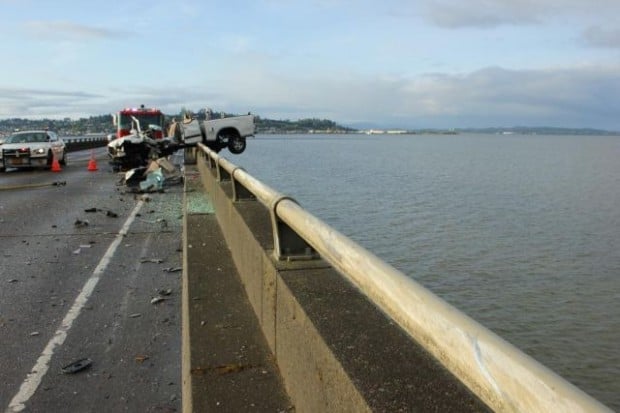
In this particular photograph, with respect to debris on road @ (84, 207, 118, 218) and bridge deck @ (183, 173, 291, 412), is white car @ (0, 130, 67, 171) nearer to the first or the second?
debris on road @ (84, 207, 118, 218)

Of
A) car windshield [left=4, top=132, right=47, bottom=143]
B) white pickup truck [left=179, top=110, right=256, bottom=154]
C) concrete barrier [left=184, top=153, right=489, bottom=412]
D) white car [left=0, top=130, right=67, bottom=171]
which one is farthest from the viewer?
car windshield [left=4, top=132, right=47, bottom=143]

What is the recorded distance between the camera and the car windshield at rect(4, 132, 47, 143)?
2758 cm

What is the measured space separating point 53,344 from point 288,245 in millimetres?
2793

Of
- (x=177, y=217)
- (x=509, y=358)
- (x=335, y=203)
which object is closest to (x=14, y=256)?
(x=177, y=217)

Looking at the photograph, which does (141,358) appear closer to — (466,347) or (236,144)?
(466,347)

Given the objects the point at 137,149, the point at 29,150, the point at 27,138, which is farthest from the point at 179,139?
the point at 27,138

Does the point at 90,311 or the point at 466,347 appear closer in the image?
the point at 466,347

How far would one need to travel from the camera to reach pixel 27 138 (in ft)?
92.5

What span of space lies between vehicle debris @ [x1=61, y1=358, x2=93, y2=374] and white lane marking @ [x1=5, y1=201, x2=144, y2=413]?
0.50ft

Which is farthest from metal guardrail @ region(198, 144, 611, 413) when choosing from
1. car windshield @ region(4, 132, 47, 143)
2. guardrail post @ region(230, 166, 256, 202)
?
car windshield @ region(4, 132, 47, 143)

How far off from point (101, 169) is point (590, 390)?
2437 cm

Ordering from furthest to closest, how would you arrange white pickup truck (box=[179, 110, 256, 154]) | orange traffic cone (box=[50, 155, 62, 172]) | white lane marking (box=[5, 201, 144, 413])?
orange traffic cone (box=[50, 155, 62, 172]) < white pickup truck (box=[179, 110, 256, 154]) < white lane marking (box=[5, 201, 144, 413])

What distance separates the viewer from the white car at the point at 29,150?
25844mm

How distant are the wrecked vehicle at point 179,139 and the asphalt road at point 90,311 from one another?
10.5 m
